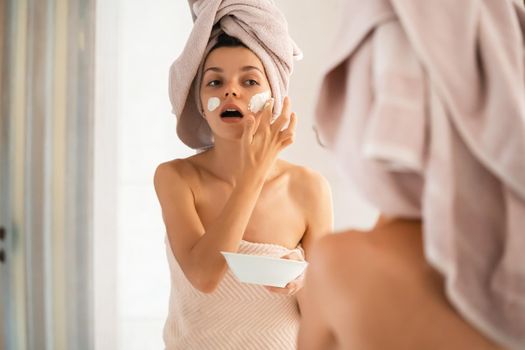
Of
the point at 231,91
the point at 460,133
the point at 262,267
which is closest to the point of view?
the point at 460,133

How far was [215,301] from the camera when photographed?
1.07 metres

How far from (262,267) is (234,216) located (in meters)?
0.20

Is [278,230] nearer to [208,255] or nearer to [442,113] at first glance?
[208,255]

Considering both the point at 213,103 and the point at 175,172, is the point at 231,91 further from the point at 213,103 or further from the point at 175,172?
the point at 175,172

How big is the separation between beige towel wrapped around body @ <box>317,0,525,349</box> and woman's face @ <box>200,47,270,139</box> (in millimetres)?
624

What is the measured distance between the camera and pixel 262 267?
79 cm

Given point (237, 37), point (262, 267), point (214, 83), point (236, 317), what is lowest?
point (236, 317)

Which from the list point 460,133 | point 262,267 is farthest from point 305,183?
point 460,133

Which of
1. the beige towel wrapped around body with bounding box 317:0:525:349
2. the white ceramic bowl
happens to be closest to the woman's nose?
the white ceramic bowl

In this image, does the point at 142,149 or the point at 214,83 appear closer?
the point at 214,83

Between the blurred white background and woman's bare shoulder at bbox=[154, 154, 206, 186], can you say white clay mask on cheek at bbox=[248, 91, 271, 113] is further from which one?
the blurred white background

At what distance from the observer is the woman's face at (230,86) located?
108 centimetres

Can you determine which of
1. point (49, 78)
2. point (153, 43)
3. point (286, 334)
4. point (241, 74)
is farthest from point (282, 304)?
point (153, 43)

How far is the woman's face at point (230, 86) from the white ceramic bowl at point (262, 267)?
0.37 meters
